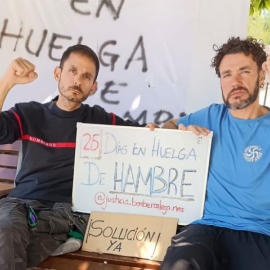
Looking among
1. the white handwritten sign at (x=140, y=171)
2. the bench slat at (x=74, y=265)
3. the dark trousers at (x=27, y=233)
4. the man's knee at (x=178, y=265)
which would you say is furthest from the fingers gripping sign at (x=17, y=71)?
the man's knee at (x=178, y=265)

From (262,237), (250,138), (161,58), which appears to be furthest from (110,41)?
(262,237)

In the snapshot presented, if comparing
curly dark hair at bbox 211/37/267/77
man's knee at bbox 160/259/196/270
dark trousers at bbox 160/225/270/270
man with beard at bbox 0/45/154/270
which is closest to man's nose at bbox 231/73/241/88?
curly dark hair at bbox 211/37/267/77

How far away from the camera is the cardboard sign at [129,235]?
2289mm

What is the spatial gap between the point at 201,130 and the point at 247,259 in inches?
30.5

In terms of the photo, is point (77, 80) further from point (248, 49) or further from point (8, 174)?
point (8, 174)

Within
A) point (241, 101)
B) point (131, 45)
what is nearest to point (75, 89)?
point (131, 45)

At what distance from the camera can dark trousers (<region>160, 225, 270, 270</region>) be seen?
1.92m

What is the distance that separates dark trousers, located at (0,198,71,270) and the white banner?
1.28 meters

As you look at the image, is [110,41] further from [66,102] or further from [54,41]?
[66,102]

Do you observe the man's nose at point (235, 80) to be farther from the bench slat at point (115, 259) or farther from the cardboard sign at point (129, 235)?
the bench slat at point (115, 259)

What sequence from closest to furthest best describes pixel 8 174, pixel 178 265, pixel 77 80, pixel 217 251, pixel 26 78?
pixel 178 265, pixel 217 251, pixel 26 78, pixel 77 80, pixel 8 174

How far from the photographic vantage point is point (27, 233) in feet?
6.87

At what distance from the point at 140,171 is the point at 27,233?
0.79 meters

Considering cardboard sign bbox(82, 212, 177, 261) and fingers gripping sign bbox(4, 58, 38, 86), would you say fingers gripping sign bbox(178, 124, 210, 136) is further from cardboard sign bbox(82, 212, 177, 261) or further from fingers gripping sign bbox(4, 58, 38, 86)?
fingers gripping sign bbox(4, 58, 38, 86)
